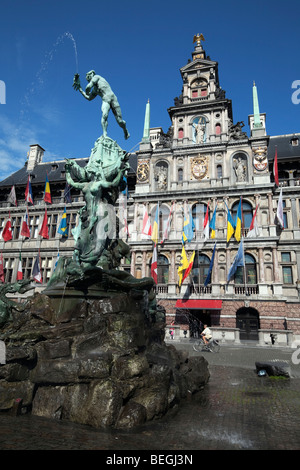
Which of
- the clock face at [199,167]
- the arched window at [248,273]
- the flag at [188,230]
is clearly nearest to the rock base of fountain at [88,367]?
the flag at [188,230]

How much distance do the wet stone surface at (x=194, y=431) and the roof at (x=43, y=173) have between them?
3287cm

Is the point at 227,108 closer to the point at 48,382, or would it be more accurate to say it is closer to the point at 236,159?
the point at 236,159

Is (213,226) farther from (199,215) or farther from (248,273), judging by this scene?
(248,273)

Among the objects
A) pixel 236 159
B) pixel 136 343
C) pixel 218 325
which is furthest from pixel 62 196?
pixel 136 343

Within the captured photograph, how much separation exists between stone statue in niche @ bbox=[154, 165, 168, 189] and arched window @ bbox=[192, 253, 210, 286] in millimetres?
8519

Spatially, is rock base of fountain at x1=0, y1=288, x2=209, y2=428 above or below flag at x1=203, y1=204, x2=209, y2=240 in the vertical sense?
below

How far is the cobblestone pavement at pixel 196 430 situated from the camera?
508 centimetres

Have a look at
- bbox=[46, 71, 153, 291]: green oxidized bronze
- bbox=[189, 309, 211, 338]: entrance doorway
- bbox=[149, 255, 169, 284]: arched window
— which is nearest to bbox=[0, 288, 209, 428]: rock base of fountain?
bbox=[46, 71, 153, 291]: green oxidized bronze

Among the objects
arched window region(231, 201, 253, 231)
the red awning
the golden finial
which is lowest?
the red awning

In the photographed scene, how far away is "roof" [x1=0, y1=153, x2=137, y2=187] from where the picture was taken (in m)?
39.5

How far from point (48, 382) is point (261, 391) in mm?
6235

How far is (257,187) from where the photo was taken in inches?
1154

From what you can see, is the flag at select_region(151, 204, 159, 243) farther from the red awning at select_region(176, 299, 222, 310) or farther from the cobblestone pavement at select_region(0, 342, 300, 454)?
the cobblestone pavement at select_region(0, 342, 300, 454)

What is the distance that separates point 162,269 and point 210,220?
677 cm
